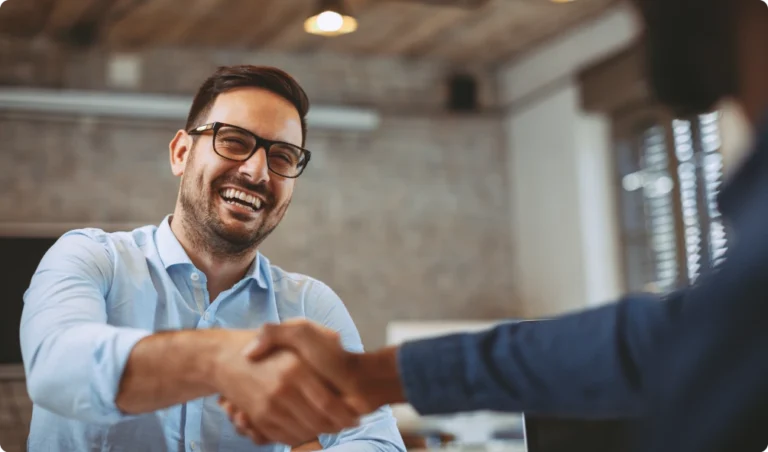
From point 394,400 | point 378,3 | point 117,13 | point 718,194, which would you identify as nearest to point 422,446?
point 378,3

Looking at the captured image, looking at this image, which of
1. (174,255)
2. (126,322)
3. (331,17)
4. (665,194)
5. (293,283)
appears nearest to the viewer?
(126,322)

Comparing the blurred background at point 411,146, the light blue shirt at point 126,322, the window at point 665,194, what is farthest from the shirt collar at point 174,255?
the blurred background at point 411,146

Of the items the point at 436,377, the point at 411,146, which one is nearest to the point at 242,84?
the point at 436,377

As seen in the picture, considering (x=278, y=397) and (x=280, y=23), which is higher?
(x=280, y=23)

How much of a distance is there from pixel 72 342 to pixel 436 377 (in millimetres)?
453

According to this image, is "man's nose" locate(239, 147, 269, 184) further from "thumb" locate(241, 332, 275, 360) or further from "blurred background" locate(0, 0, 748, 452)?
"blurred background" locate(0, 0, 748, 452)

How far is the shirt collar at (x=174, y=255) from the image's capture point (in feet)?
4.80

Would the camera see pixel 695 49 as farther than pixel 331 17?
No

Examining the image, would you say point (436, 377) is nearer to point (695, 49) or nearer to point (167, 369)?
point (167, 369)

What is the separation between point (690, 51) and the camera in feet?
2.35

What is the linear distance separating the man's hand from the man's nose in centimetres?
41

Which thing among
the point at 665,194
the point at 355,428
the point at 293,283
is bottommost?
the point at 355,428

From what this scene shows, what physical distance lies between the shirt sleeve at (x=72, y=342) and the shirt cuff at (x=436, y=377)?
33 cm

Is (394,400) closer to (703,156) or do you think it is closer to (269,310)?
(269,310)
